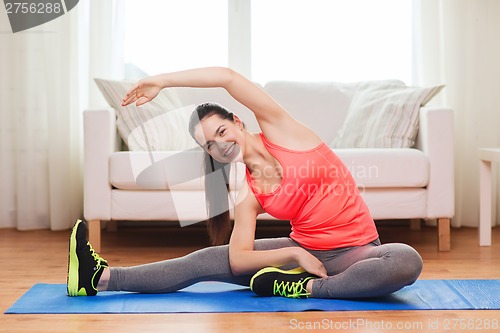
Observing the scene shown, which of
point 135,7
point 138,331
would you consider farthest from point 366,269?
point 135,7

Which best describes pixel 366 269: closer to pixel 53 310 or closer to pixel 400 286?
pixel 400 286

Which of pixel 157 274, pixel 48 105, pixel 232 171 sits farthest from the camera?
pixel 48 105

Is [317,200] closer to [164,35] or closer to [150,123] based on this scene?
[150,123]

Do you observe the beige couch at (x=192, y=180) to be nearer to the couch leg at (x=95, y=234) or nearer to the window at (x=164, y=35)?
the couch leg at (x=95, y=234)

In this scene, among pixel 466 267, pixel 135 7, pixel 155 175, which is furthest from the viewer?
pixel 135 7

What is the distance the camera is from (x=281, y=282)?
233cm

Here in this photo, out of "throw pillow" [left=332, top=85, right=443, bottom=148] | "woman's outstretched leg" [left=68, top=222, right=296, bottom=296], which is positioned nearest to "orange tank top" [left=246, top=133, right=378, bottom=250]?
"woman's outstretched leg" [left=68, top=222, right=296, bottom=296]

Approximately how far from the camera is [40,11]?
Result: 4.22m

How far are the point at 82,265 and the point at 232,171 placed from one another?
3.55ft

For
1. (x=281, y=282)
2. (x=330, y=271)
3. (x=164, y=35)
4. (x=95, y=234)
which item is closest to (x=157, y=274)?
(x=281, y=282)

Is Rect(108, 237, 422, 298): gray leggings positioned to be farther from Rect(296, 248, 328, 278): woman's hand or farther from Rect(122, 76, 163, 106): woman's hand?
Rect(122, 76, 163, 106): woman's hand

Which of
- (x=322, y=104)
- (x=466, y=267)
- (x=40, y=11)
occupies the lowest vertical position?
(x=466, y=267)

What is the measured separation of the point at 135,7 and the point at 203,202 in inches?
60.4

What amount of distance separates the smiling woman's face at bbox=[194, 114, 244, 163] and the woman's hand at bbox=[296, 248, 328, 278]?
350mm
